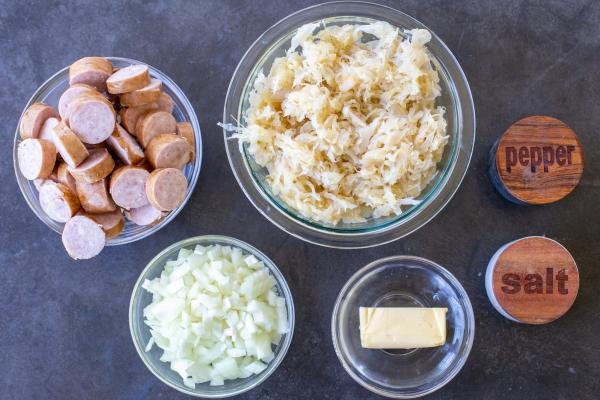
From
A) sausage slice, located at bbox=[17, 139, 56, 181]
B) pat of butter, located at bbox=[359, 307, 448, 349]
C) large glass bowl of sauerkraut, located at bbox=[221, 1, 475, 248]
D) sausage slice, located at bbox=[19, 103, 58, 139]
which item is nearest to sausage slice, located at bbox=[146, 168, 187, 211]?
large glass bowl of sauerkraut, located at bbox=[221, 1, 475, 248]

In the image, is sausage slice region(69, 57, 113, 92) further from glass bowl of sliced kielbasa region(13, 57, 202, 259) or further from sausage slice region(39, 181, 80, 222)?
sausage slice region(39, 181, 80, 222)

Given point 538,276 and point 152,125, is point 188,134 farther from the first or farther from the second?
point 538,276

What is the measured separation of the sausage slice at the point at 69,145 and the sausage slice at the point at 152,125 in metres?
0.21

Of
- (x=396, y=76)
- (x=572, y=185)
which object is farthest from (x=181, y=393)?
(x=572, y=185)

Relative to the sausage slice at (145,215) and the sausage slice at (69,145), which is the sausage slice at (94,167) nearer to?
the sausage slice at (69,145)

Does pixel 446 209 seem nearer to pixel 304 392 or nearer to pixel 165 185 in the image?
pixel 304 392

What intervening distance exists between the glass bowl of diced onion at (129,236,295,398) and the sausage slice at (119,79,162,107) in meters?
0.58

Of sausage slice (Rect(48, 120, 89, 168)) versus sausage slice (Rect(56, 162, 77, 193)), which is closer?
sausage slice (Rect(48, 120, 89, 168))

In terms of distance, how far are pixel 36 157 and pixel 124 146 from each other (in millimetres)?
313

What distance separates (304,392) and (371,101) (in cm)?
123

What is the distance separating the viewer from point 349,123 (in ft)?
6.44

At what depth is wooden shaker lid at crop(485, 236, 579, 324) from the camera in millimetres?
2324

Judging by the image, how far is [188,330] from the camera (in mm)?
2197

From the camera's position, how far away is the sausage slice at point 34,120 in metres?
2.16
